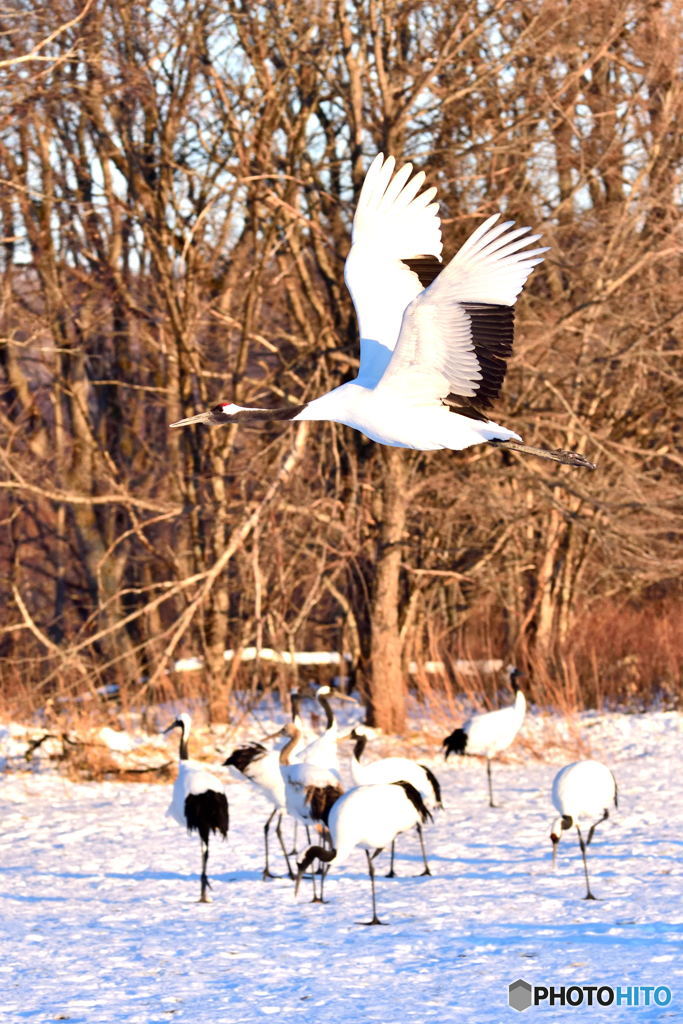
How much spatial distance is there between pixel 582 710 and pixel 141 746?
483 centimetres

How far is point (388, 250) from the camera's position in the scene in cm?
734

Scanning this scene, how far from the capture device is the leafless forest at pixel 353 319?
1338 centimetres

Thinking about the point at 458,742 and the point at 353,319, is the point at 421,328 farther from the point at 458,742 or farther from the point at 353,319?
the point at 353,319

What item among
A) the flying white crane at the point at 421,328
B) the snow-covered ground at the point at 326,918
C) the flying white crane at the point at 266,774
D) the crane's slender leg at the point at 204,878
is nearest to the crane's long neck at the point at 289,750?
the flying white crane at the point at 266,774

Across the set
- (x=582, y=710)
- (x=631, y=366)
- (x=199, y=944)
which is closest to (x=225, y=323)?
(x=631, y=366)

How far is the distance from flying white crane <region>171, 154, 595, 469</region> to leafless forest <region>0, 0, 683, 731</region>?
500 cm

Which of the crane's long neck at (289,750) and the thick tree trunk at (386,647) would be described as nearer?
the crane's long neck at (289,750)

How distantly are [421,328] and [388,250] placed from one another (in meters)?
1.22

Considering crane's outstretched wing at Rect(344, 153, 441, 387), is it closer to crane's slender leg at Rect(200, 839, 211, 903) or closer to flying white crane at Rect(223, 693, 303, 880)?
crane's slender leg at Rect(200, 839, 211, 903)

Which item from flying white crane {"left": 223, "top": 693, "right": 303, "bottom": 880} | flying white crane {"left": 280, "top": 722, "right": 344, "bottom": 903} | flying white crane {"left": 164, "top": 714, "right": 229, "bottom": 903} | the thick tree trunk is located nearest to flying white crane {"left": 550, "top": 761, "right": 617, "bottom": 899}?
flying white crane {"left": 280, "top": 722, "right": 344, "bottom": 903}

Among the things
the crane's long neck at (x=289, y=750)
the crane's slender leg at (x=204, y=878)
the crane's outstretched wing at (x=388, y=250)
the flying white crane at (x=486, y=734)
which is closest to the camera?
the crane's outstretched wing at (x=388, y=250)

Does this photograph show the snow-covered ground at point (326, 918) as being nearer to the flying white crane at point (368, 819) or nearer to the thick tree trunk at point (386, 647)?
the flying white crane at point (368, 819)

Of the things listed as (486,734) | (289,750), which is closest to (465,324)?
(289,750)

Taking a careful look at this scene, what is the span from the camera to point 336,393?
21.4ft
